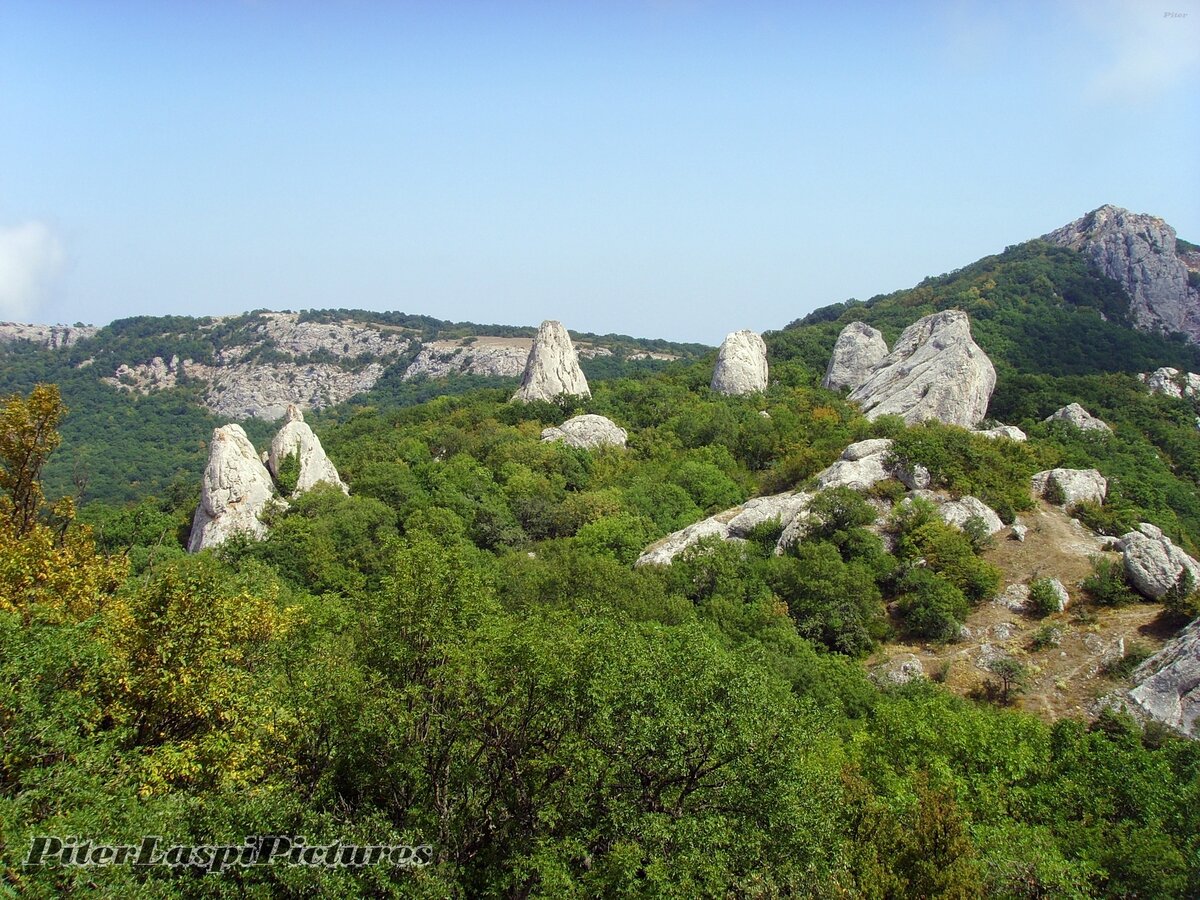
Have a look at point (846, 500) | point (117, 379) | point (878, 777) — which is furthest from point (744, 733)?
point (117, 379)

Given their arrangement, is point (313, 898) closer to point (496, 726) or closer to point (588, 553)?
point (496, 726)

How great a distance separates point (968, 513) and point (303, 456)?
35.8 meters

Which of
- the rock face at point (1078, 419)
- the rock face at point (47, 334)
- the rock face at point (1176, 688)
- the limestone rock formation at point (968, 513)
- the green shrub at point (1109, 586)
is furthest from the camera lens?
the rock face at point (47, 334)

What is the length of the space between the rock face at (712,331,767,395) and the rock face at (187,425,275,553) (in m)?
36.0

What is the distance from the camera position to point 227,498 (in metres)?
41.7

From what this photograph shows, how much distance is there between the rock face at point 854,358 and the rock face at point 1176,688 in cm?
3865

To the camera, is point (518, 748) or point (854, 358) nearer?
point (518, 748)

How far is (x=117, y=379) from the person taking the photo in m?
128

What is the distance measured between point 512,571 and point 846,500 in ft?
50.8

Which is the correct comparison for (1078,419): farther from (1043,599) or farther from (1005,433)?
(1043,599)

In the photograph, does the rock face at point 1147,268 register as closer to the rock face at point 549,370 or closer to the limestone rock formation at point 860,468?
the limestone rock formation at point 860,468

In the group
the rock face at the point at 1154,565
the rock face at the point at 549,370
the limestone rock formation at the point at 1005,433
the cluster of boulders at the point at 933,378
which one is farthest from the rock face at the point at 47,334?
the rock face at the point at 1154,565

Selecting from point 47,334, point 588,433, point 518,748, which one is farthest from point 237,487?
point 47,334

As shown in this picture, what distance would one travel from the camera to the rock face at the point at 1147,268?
8450cm
